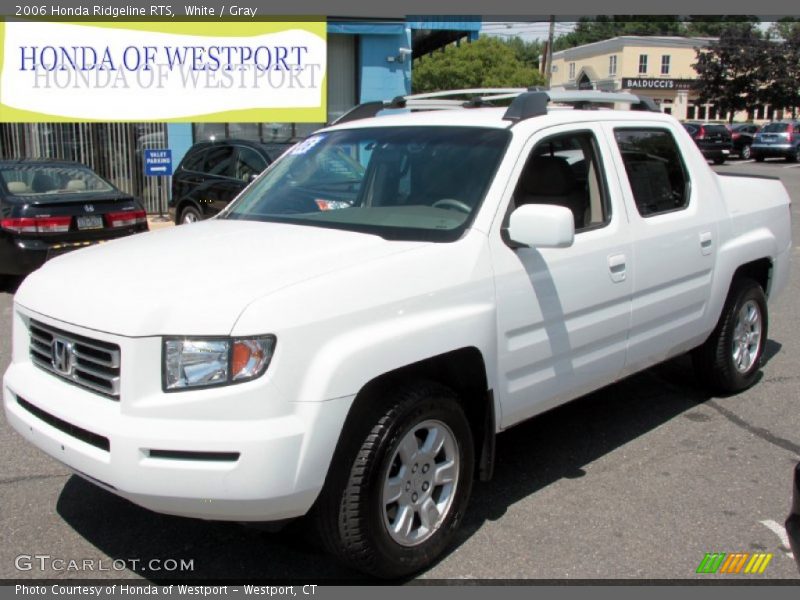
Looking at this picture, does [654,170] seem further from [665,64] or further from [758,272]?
[665,64]

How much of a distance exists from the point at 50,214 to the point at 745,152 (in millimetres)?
33023

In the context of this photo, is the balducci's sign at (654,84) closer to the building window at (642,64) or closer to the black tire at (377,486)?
the building window at (642,64)

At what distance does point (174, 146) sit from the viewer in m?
17.0

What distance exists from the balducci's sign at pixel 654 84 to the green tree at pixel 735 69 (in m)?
Result: 12.7

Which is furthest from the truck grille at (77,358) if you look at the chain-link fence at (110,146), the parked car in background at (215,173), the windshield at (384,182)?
the chain-link fence at (110,146)

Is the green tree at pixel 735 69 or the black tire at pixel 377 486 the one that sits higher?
the green tree at pixel 735 69

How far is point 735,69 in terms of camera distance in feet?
167

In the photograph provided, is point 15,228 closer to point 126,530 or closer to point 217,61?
point 126,530

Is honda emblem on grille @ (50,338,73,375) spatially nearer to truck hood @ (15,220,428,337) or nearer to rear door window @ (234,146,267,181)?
truck hood @ (15,220,428,337)

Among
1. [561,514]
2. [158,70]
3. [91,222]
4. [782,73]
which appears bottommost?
[561,514]

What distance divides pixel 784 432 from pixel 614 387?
1.25 metres

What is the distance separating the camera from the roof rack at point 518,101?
4.16m

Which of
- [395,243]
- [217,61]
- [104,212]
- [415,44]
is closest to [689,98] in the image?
[415,44]

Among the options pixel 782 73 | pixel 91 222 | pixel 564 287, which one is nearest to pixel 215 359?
pixel 564 287
